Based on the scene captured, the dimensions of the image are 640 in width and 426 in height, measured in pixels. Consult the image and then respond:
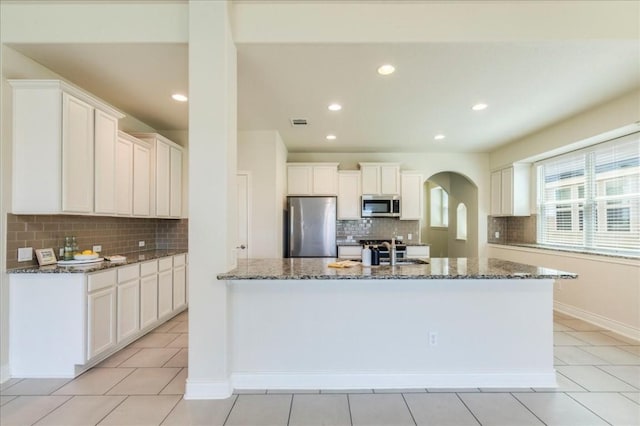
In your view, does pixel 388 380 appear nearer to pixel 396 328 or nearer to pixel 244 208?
pixel 396 328

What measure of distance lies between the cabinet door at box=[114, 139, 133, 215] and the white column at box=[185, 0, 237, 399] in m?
1.71

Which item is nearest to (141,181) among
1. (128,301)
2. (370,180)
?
(128,301)

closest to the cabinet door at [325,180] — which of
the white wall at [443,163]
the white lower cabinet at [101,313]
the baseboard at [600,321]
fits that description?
the white wall at [443,163]

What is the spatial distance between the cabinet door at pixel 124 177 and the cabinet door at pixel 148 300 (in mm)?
836

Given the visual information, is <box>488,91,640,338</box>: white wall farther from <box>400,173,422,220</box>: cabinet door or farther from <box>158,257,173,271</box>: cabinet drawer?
<box>158,257,173,271</box>: cabinet drawer

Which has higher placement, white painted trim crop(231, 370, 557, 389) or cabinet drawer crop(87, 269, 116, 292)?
cabinet drawer crop(87, 269, 116, 292)

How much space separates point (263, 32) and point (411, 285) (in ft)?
7.57

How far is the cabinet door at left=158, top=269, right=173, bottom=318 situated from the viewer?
3627 mm

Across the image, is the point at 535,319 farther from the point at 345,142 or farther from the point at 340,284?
the point at 345,142

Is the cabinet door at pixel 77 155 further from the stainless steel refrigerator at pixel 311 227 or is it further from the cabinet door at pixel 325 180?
the cabinet door at pixel 325 180

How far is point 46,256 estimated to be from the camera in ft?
8.86

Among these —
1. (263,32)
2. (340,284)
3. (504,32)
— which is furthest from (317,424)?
(504,32)

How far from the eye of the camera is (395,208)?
569 cm

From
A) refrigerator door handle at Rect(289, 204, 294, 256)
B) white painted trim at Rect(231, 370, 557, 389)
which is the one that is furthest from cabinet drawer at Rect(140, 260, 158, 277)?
refrigerator door handle at Rect(289, 204, 294, 256)
